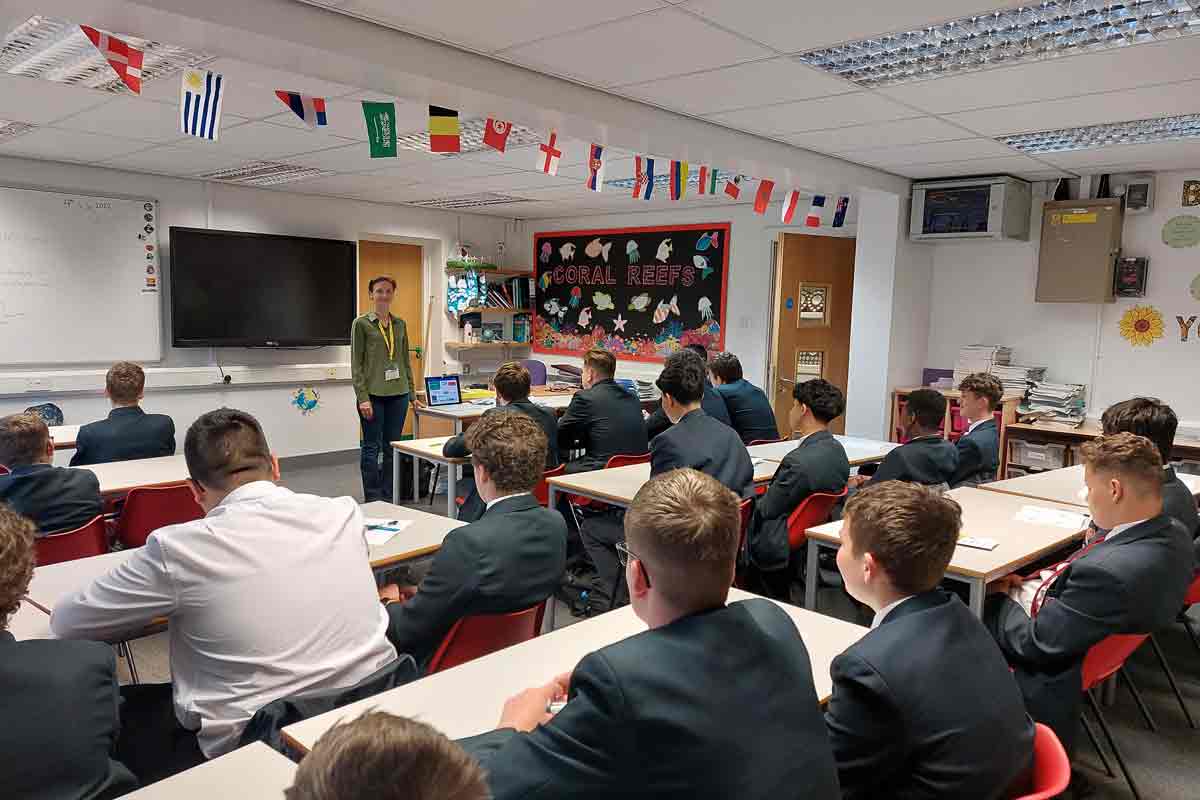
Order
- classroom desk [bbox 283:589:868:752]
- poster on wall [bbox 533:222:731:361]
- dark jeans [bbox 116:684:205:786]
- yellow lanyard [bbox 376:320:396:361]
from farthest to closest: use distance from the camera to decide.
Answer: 1. poster on wall [bbox 533:222:731:361]
2. yellow lanyard [bbox 376:320:396:361]
3. dark jeans [bbox 116:684:205:786]
4. classroom desk [bbox 283:589:868:752]

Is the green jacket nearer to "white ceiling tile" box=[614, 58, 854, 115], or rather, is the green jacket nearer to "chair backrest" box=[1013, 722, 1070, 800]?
"white ceiling tile" box=[614, 58, 854, 115]

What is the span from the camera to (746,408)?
545 centimetres

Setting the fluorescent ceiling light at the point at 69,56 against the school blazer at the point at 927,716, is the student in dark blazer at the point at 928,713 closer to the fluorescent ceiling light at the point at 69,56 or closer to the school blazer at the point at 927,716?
the school blazer at the point at 927,716

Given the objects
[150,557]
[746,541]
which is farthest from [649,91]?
[150,557]

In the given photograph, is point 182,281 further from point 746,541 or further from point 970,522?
point 970,522

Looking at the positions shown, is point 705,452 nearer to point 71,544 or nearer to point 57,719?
point 71,544

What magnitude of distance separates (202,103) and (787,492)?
2998 millimetres

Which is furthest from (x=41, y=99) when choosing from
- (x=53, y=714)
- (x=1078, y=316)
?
(x=1078, y=316)

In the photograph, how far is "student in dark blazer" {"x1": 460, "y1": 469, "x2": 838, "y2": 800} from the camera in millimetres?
1093

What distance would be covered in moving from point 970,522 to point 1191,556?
3.17 ft

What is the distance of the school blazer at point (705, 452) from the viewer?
3566mm

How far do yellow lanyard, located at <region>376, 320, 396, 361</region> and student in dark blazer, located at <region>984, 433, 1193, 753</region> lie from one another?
464cm

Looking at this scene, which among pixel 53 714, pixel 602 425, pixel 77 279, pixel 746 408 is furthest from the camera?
pixel 77 279

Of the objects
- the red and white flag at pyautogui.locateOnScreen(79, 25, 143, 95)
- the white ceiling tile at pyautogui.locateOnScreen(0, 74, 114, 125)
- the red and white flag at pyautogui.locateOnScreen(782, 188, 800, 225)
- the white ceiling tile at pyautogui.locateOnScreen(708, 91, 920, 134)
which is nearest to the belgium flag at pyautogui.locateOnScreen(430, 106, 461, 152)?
the red and white flag at pyautogui.locateOnScreen(79, 25, 143, 95)
